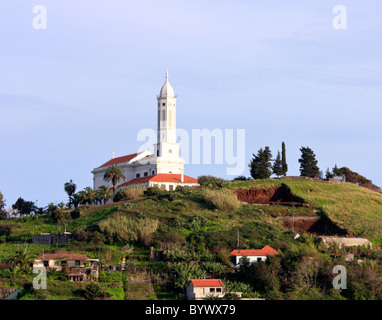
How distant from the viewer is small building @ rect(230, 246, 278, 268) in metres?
70.5

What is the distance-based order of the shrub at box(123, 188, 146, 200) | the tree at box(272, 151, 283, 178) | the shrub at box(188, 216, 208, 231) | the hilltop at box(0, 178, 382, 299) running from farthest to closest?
the tree at box(272, 151, 283, 178) < the shrub at box(123, 188, 146, 200) < the shrub at box(188, 216, 208, 231) < the hilltop at box(0, 178, 382, 299)

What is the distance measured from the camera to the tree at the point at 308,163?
107062 millimetres

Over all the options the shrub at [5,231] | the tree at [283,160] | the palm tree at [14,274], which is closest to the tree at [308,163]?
the tree at [283,160]

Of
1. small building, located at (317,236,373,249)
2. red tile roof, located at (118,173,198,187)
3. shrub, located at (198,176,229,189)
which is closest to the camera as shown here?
small building, located at (317,236,373,249)

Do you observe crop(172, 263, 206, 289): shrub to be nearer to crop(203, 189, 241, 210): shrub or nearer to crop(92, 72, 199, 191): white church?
crop(203, 189, 241, 210): shrub

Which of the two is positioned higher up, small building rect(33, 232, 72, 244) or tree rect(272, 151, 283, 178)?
tree rect(272, 151, 283, 178)

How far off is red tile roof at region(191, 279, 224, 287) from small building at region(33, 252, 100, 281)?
8.18m

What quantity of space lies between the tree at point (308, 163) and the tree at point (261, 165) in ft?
14.2

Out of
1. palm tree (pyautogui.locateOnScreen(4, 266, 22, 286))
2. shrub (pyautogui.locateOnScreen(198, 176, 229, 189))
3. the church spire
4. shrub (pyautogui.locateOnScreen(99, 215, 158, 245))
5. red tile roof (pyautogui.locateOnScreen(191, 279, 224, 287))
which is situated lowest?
red tile roof (pyautogui.locateOnScreen(191, 279, 224, 287))

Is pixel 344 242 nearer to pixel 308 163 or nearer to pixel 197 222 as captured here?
pixel 197 222

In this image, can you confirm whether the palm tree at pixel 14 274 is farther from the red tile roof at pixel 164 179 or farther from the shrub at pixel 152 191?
the red tile roof at pixel 164 179

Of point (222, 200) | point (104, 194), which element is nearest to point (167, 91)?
point (104, 194)

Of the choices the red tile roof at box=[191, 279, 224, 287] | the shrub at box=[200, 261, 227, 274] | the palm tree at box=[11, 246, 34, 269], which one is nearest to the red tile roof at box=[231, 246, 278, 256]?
the shrub at box=[200, 261, 227, 274]

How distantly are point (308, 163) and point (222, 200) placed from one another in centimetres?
2308
